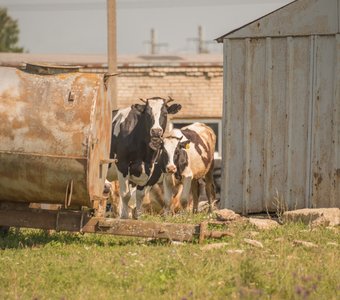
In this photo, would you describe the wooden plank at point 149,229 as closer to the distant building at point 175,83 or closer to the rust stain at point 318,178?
the rust stain at point 318,178

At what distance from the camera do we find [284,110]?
15.8 meters

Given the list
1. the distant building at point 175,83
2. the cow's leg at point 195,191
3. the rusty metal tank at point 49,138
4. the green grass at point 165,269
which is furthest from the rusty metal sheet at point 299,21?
the distant building at point 175,83

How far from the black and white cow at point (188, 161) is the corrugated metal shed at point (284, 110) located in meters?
2.22

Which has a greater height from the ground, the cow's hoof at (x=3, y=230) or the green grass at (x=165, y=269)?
the green grass at (x=165, y=269)

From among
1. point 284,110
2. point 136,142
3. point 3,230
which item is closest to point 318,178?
point 284,110

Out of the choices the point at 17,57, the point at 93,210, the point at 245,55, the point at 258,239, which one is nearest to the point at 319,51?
the point at 245,55

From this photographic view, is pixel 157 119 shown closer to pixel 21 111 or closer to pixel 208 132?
pixel 21 111

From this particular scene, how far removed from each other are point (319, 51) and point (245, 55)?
1.30 metres

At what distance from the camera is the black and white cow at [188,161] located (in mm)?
18594

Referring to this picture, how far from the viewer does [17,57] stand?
1457 inches

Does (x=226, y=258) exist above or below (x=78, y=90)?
below

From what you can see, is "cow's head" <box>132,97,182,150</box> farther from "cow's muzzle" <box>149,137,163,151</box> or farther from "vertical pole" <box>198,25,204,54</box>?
"vertical pole" <box>198,25,204,54</box>

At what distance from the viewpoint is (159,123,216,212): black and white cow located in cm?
1859

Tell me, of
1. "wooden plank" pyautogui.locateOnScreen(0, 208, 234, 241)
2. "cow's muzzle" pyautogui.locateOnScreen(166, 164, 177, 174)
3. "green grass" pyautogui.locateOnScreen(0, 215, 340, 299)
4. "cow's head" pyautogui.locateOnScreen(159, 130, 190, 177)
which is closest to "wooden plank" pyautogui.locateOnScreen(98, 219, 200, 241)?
"wooden plank" pyautogui.locateOnScreen(0, 208, 234, 241)
